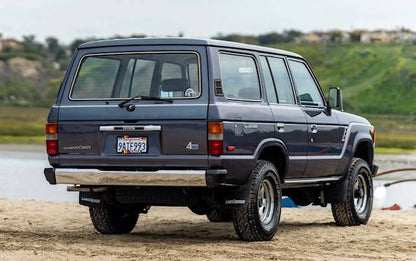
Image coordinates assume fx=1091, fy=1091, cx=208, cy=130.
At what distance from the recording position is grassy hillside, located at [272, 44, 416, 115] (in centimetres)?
10606

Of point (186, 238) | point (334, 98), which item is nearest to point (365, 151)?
point (334, 98)

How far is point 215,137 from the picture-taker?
9.99m

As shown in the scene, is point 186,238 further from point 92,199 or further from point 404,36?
point 404,36

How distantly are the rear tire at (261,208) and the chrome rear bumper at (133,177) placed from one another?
25.0 inches

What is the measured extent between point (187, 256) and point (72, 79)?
7.75 ft

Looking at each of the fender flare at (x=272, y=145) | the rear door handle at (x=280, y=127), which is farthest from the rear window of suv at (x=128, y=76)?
the rear door handle at (x=280, y=127)

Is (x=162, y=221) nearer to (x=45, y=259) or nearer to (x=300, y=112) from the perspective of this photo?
(x=300, y=112)

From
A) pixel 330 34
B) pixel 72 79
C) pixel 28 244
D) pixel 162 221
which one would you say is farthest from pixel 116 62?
pixel 330 34

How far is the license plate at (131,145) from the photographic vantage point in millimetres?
10281

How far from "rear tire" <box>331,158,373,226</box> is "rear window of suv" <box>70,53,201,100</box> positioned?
3.24 metres

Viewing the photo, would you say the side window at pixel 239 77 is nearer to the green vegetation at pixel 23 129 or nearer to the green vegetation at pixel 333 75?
the green vegetation at pixel 23 129

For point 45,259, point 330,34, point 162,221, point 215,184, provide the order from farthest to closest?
point 330,34 < point 162,221 < point 215,184 < point 45,259

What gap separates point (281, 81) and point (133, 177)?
89.5 inches

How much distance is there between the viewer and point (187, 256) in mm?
9570
